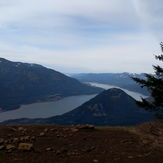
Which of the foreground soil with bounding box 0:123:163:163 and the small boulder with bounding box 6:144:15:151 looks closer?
the foreground soil with bounding box 0:123:163:163

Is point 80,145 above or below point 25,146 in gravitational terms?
below

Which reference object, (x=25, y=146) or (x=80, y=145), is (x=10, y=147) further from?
(x=80, y=145)

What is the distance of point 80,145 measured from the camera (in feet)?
53.3

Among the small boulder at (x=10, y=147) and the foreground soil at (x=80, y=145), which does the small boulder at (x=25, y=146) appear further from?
the small boulder at (x=10, y=147)

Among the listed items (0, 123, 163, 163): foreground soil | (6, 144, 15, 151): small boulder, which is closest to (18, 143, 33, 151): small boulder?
(0, 123, 163, 163): foreground soil

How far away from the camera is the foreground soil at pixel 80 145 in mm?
13805

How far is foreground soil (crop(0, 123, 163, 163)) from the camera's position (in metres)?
13.8

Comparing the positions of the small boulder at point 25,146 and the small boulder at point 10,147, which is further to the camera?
the small boulder at point 10,147

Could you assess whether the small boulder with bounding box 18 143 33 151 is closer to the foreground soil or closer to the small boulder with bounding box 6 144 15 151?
the foreground soil

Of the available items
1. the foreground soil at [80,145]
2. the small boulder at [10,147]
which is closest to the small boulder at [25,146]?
the foreground soil at [80,145]

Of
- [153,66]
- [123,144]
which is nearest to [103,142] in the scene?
[123,144]

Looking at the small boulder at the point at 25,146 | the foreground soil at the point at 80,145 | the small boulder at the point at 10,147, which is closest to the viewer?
the foreground soil at the point at 80,145

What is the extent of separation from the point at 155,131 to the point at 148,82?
696 cm

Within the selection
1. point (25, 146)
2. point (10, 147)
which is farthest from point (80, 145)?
point (10, 147)
